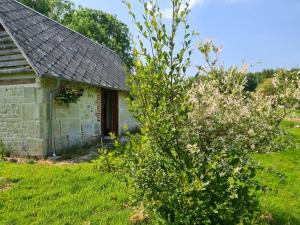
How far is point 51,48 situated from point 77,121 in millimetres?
2675

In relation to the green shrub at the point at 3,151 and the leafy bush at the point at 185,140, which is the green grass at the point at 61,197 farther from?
the green shrub at the point at 3,151

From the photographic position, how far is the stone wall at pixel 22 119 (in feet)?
30.2

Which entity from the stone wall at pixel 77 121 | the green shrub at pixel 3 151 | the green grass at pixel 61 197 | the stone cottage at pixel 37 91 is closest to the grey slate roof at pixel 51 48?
the stone cottage at pixel 37 91

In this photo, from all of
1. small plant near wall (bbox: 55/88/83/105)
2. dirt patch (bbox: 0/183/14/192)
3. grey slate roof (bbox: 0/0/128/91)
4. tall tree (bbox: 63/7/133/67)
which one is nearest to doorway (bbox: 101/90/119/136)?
grey slate roof (bbox: 0/0/128/91)

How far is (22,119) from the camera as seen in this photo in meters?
9.49

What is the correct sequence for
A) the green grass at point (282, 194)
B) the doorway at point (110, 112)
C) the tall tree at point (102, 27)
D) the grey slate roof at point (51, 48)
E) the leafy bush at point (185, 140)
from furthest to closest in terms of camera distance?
1. the tall tree at point (102, 27)
2. the doorway at point (110, 112)
3. the grey slate roof at point (51, 48)
4. the green grass at point (282, 194)
5. the leafy bush at point (185, 140)

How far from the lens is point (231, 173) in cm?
316

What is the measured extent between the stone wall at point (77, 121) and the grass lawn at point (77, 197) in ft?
7.62

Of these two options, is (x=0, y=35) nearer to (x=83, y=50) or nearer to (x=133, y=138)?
(x=83, y=50)

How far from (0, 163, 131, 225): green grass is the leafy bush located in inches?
18.3

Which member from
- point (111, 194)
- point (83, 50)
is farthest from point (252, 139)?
point (83, 50)

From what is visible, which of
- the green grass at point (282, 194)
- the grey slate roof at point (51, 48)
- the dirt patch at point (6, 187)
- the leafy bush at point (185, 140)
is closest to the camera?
the leafy bush at point (185, 140)

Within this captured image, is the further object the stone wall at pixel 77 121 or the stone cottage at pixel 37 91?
the stone wall at pixel 77 121

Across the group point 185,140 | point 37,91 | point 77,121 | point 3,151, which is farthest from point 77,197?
point 77,121
